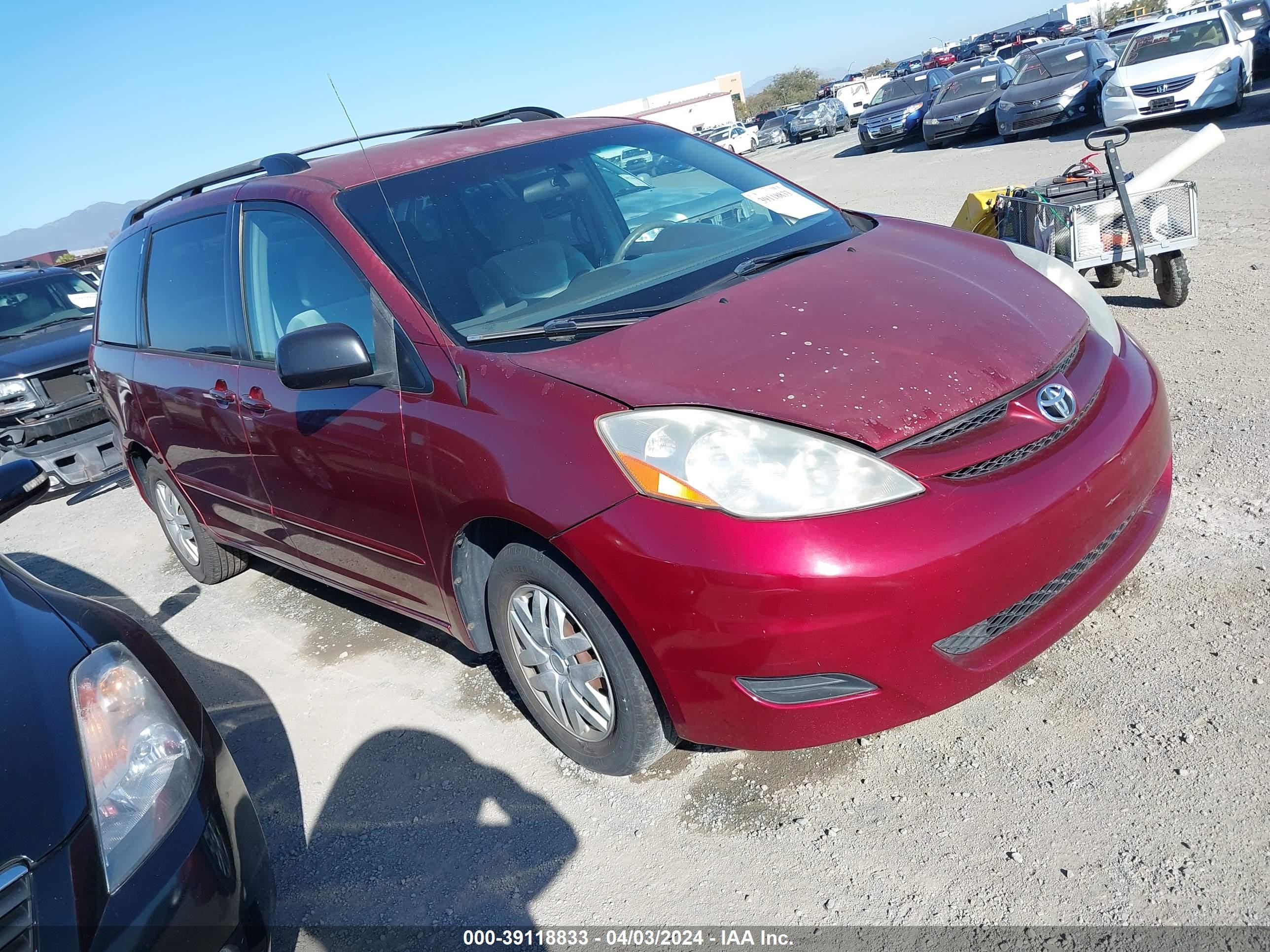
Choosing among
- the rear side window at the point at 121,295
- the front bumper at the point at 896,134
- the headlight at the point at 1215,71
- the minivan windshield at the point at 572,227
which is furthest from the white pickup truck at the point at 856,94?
the minivan windshield at the point at 572,227

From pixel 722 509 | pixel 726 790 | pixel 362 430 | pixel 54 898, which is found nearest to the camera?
pixel 54 898

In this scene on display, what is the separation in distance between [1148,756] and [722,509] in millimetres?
1293

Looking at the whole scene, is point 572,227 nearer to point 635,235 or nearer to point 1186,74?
point 635,235

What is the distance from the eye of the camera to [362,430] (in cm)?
293

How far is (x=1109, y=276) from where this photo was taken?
638 centimetres

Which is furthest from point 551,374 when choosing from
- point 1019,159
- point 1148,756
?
point 1019,159

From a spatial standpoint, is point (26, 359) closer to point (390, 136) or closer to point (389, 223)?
point (390, 136)

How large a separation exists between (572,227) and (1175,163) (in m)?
4.10

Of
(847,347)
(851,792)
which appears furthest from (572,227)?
(851,792)

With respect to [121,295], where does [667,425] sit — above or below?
below

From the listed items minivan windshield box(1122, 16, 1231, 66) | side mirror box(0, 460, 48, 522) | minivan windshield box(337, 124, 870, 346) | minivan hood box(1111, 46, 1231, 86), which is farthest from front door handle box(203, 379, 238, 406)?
Answer: minivan windshield box(1122, 16, 1231, 66)

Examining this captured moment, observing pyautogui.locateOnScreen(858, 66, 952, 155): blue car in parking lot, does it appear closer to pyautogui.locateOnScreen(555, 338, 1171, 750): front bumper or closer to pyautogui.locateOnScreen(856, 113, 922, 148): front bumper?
pyautogui.locateOnScreen(856, 113, 922, 148): front bumper

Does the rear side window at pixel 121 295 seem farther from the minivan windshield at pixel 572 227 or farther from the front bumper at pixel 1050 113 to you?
the front bumper at pixel 1050 113

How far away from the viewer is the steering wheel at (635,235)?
3.13 metres
